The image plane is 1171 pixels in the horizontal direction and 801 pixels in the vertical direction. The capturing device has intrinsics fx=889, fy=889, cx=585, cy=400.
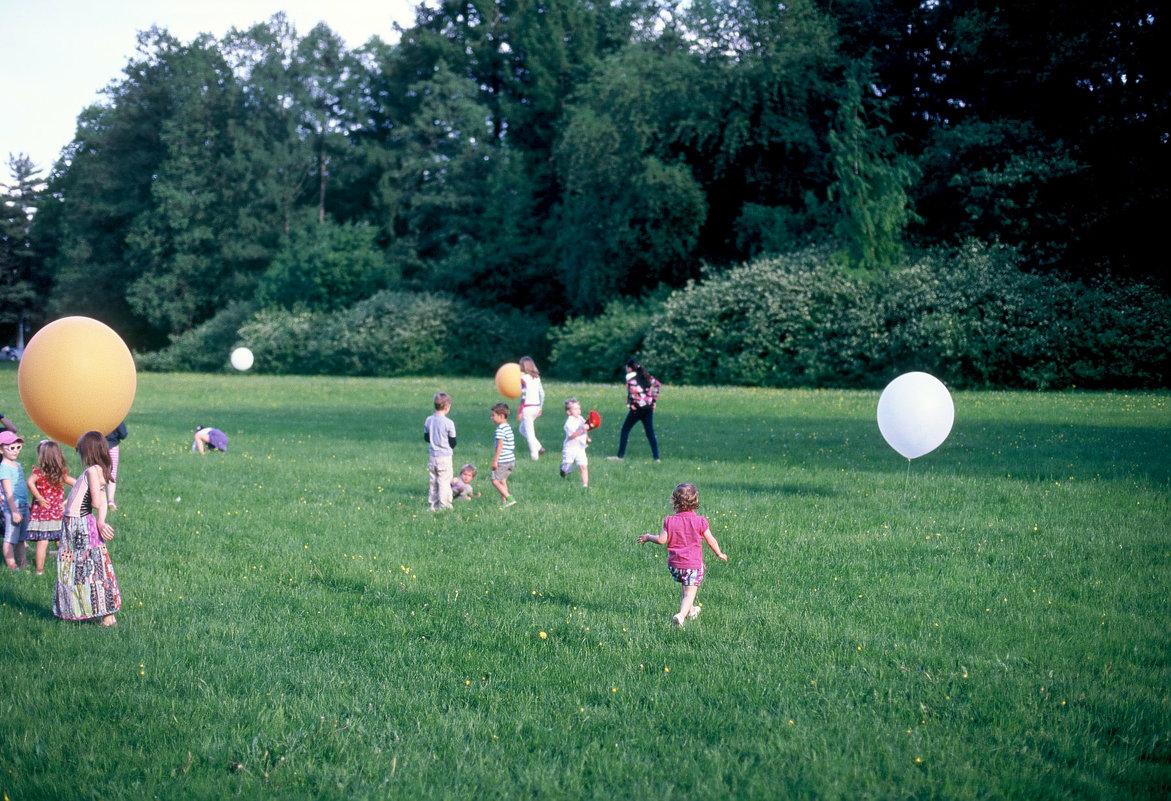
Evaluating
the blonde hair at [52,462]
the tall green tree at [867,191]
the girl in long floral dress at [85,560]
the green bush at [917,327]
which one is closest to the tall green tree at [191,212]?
the green bush at [917,327]

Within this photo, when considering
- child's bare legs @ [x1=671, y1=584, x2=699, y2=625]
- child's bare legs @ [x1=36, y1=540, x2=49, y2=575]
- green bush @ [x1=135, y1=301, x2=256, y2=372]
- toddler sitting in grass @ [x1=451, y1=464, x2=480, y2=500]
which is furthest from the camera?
green bush @ [x1=135, y1=301, x2=256, y2=372]

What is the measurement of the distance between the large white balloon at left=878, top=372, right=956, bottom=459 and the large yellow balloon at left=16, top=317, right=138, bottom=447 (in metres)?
8.75

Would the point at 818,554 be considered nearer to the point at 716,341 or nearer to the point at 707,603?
the point at 707,603

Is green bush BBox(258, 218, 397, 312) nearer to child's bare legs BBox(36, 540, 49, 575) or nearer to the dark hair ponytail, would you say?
the dark hair ponytail

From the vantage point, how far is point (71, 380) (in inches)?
348

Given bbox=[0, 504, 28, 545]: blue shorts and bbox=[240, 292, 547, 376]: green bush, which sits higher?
bbox=[240, 292, 547, 376]: green bush

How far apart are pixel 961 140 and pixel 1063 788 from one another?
34.7 m

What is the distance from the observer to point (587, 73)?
55.8 m

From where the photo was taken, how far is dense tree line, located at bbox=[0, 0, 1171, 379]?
1283 inches

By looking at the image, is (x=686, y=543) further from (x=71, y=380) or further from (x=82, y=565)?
(x=71, y=380)

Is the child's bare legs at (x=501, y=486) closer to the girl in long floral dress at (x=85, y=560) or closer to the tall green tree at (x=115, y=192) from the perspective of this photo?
the girl in long floral dress at (x=85, y=560)

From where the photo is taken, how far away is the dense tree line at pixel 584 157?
32.6 metres

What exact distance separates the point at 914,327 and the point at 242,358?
1407 inches

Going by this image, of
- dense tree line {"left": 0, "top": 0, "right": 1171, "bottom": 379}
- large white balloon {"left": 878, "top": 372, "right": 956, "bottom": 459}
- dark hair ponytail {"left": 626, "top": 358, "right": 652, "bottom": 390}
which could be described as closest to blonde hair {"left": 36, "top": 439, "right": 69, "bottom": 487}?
large white balloon {"left": 878, "top": 372, "right": 956, "bottom": 459}
